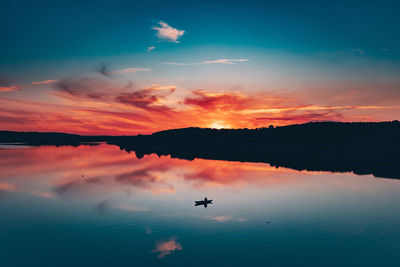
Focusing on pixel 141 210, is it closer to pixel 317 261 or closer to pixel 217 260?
pixel 217 260

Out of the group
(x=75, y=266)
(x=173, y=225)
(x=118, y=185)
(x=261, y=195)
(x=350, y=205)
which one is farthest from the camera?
(x=118, y=185)

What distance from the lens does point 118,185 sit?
177 ft

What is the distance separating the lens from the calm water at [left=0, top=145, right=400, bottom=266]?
22.5 metres

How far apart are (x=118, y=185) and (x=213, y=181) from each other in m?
19.2

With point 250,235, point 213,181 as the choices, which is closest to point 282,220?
point 250,235

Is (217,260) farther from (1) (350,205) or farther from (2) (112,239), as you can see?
(1) (350,205)

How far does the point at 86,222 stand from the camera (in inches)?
1231

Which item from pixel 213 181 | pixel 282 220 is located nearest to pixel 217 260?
pixel 282 220

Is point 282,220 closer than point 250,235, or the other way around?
point 250,235

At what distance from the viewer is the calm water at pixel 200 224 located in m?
22.5

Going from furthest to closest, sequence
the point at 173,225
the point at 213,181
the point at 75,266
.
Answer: the point at 213,181 < the point at 173,225 < the point at 75,266

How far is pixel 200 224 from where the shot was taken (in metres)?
30.4

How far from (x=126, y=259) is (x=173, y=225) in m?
8.67

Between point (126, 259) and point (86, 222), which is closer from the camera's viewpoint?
point (126, 259)
